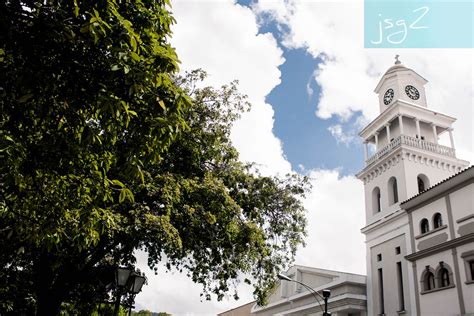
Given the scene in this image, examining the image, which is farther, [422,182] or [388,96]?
[388,96]

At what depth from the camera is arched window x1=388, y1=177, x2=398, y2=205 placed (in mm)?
25819

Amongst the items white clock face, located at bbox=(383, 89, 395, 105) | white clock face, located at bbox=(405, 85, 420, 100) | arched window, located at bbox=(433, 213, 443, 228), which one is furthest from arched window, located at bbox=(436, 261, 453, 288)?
white clock face, located at bbox=(383, 89, 395, 105)

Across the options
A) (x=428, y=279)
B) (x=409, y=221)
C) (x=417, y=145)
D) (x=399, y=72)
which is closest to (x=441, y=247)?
(x=428, y=279)

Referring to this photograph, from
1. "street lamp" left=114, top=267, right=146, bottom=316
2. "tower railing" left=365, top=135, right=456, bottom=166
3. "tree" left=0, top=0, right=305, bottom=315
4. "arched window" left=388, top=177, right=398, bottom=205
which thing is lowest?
"street lamp" left=114, top=267, right=146, bottom=316

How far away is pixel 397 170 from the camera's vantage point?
1007 inches

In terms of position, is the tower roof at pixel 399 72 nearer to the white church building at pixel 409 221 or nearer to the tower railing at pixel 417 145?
the white church building at pixel 409 221

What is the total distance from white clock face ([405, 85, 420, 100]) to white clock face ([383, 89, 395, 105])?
35.4 inches

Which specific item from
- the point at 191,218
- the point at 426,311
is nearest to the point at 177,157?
the point at 191,218

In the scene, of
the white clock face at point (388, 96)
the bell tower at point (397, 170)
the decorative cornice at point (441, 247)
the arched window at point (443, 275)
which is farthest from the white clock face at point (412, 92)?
the arched window at point (443, 275)

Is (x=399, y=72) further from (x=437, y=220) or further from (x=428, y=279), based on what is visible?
(x=428, y=279)

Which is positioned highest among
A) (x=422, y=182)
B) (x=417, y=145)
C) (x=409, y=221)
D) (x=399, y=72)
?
(x=399, y=72)

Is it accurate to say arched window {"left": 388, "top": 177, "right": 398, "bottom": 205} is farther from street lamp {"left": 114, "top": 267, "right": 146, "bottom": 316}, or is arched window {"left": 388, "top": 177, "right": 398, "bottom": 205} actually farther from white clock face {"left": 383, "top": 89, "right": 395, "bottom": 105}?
street lamp {"left": 114, "top": 267, "right": 146, "bottom": 316}

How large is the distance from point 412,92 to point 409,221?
9.52m

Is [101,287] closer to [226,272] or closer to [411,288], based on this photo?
[226,272]
